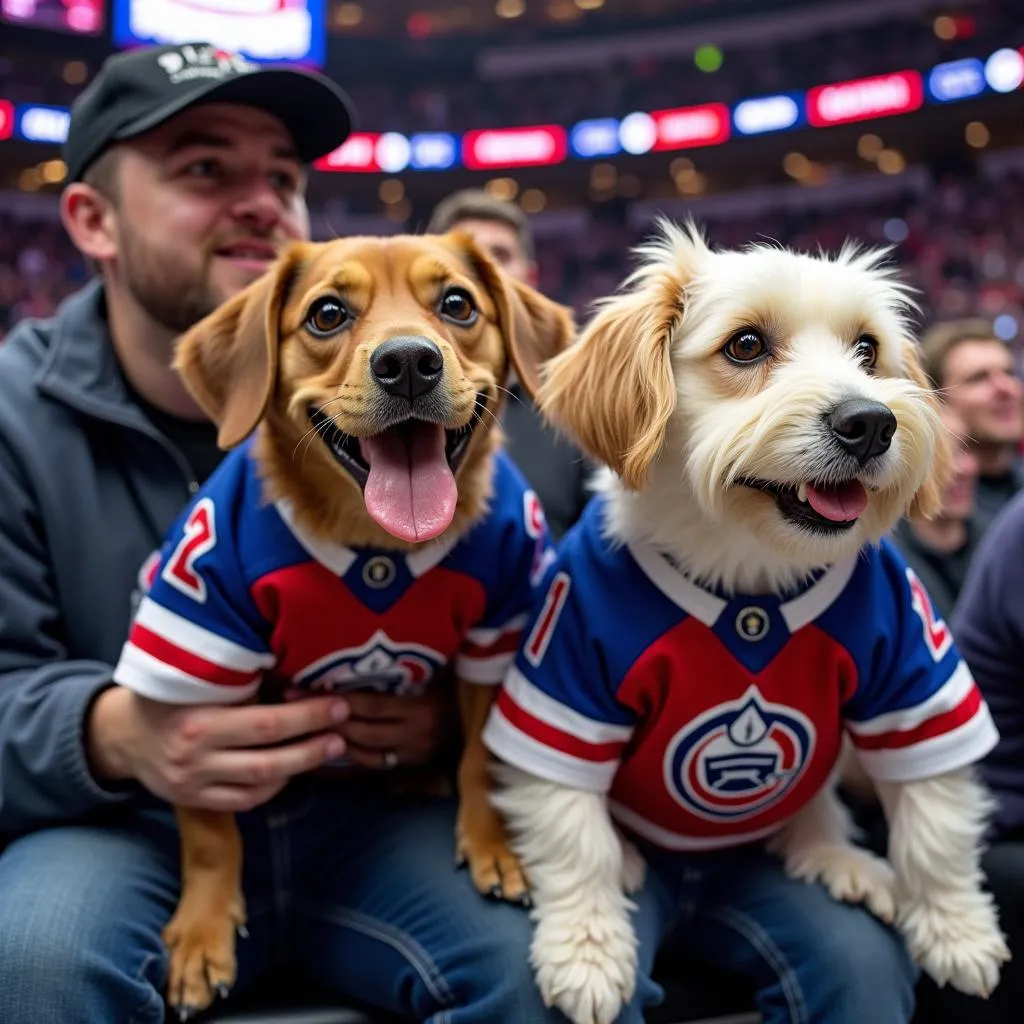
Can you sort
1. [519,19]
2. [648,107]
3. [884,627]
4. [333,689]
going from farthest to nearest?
1. [519,19]
2. [648,107]
3. [333,689]
4. [884,627]

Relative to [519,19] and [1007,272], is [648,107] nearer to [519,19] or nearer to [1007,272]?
[519,19]

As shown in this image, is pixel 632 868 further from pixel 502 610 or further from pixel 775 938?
pixel 502 610

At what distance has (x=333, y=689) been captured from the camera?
6.39ft

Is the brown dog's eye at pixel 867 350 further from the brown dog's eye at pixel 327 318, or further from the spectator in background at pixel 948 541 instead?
the spectator in background at pixel 948 541

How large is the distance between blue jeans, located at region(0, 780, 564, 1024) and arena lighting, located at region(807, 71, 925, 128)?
17632mm

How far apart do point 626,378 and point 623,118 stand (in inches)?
739

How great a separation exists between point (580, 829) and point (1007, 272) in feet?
59.5

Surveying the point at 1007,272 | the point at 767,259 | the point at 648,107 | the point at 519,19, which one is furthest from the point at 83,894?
the point at 519,19

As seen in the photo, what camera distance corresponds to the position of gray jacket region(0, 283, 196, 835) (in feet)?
5.93

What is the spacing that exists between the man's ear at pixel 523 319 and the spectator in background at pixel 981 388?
2.82 meters

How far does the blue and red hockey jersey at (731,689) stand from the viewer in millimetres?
1639

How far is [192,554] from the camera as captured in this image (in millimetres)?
1735

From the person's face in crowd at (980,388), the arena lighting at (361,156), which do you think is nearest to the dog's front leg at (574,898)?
the person's face in crowd at (980,388)

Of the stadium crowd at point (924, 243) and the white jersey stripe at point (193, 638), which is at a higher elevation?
the stadium crowd at point (924, 243)
